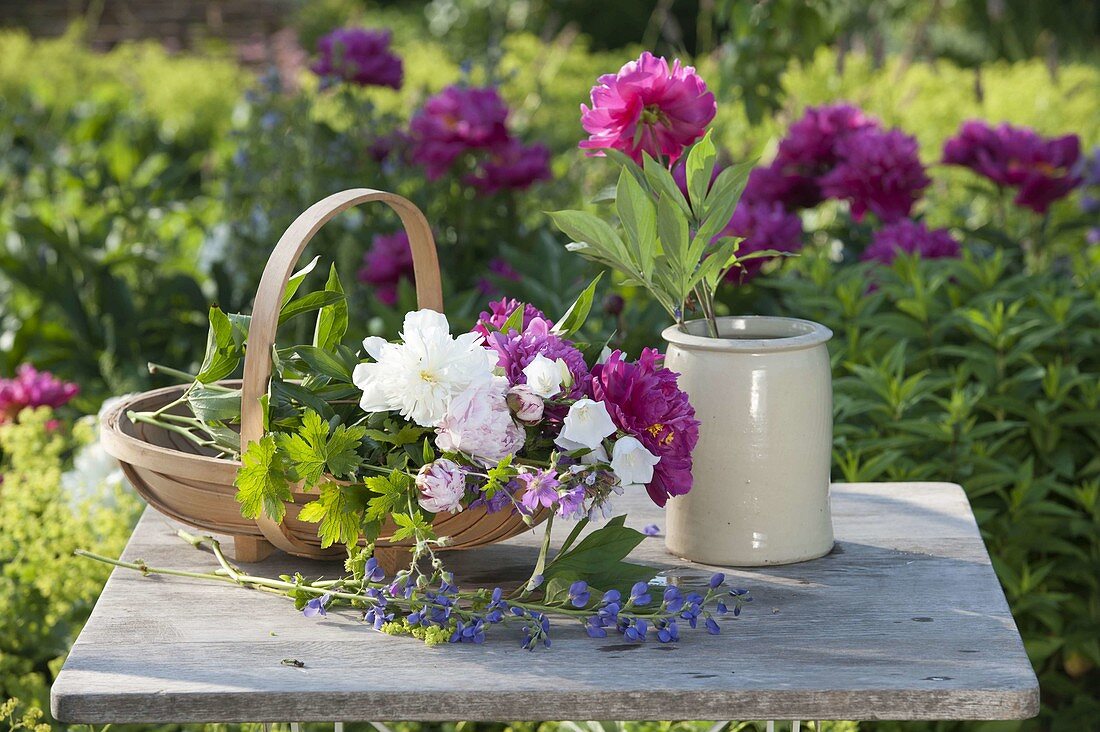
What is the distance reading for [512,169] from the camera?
2572 mm

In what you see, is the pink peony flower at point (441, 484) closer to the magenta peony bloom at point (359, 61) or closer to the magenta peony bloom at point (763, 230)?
the magenta peony bloom at point (763, 230)

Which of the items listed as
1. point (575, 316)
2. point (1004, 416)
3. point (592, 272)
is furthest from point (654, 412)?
point (592, 272)

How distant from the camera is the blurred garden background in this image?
1866mm

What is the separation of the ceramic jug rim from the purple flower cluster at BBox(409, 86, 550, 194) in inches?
51.7

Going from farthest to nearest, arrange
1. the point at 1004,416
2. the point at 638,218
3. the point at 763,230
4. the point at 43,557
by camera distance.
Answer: the point at 763,230
the point at 1004,416
the point at 43,557
the point at 638,218

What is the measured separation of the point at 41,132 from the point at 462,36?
4.38 meters

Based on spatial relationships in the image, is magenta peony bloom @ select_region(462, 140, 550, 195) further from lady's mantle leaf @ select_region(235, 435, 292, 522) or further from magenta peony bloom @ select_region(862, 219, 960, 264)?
lady's mantle leaf @ select_region(235, 435, 292, 522)

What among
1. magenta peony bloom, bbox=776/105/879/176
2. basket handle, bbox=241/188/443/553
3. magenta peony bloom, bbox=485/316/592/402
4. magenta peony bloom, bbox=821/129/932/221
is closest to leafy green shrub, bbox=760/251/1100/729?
magenta peony bloom, bbox=821/129/932/221

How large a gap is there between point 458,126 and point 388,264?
1.17 feet

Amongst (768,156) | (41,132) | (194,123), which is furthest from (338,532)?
(194,123)

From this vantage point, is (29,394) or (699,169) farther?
(29,394)

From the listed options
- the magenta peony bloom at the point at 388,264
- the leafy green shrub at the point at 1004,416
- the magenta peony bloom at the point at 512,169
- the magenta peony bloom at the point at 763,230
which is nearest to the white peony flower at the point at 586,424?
the leafy green shrub at the point at 1004,416

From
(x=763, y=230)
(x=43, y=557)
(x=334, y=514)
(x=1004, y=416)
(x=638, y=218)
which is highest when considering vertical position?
(x=638, y=218)

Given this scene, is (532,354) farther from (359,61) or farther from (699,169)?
(359,61)
